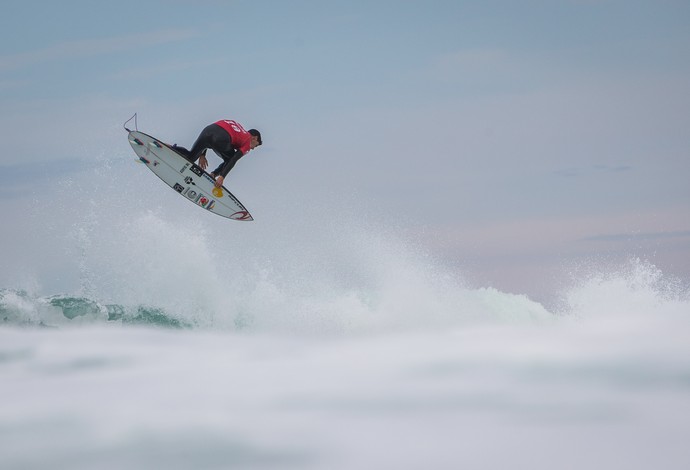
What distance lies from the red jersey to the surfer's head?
51mm

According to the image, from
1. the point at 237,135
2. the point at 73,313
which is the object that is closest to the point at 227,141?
the point at 237,135

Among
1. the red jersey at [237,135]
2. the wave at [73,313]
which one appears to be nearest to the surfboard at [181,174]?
the red jersey at [237,135]

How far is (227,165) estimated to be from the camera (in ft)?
39.7

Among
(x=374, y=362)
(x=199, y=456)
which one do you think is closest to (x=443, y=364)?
(x=374, y=362)

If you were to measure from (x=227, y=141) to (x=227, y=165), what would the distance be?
439mm

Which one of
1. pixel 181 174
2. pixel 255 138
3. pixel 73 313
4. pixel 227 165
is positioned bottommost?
pixel 73 313

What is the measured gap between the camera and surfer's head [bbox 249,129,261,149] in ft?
39.0

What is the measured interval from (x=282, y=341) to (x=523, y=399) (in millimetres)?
7105

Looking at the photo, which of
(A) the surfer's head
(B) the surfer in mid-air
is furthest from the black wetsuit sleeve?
(A) the surfer's head

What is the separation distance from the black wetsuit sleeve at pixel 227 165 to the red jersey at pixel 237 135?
0.09 meters

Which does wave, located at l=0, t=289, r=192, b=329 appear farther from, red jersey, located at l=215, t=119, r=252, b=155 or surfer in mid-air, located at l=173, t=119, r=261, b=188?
red jersey, located at l=215, t=119, r=252, b=155

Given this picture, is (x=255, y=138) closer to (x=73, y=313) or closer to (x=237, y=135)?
(x=237, y=135)

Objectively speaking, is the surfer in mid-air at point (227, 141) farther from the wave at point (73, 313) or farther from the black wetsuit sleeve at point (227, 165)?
the wave at point (73, 313)

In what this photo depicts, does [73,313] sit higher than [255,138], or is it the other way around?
[255,138]
